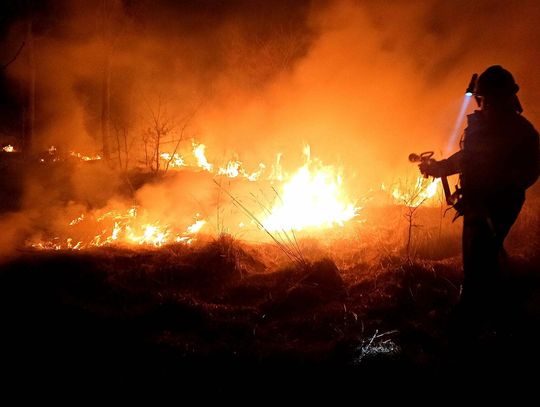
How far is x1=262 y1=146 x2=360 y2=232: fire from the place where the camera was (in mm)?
7535

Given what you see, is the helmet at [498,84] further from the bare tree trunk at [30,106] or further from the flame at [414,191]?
the bare tree trunk at [30,106]

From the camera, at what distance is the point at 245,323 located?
3.91 meters

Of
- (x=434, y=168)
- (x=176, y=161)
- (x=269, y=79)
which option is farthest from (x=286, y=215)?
(x=269, y=79)

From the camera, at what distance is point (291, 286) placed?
475 cm

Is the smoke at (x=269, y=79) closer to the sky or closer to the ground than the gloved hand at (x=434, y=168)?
closer to the sky

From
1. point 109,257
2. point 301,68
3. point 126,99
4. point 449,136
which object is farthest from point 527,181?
point 126,99

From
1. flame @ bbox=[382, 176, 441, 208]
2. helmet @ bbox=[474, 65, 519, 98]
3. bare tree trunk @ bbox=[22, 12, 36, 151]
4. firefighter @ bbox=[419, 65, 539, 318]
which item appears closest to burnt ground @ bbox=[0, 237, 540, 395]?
firefighter @ bbox=[419, 65, 539, 318]

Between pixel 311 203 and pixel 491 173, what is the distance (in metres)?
4.87

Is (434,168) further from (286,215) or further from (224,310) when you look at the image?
(286,215)

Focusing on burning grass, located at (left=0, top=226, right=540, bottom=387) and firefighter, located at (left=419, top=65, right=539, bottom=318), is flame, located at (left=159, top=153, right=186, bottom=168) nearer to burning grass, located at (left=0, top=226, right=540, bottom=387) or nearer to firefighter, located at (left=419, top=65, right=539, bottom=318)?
burning grass, located at (left=0, top=226, right=540, bottom=387)

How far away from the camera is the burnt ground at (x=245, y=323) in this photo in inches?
122

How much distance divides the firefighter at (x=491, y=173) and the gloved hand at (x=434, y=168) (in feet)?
0.75

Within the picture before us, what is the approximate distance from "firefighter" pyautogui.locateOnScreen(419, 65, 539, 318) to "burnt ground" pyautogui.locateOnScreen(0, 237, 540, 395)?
17.0 inches

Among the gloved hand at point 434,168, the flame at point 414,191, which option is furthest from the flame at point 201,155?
the gloved hand at point 434,168
